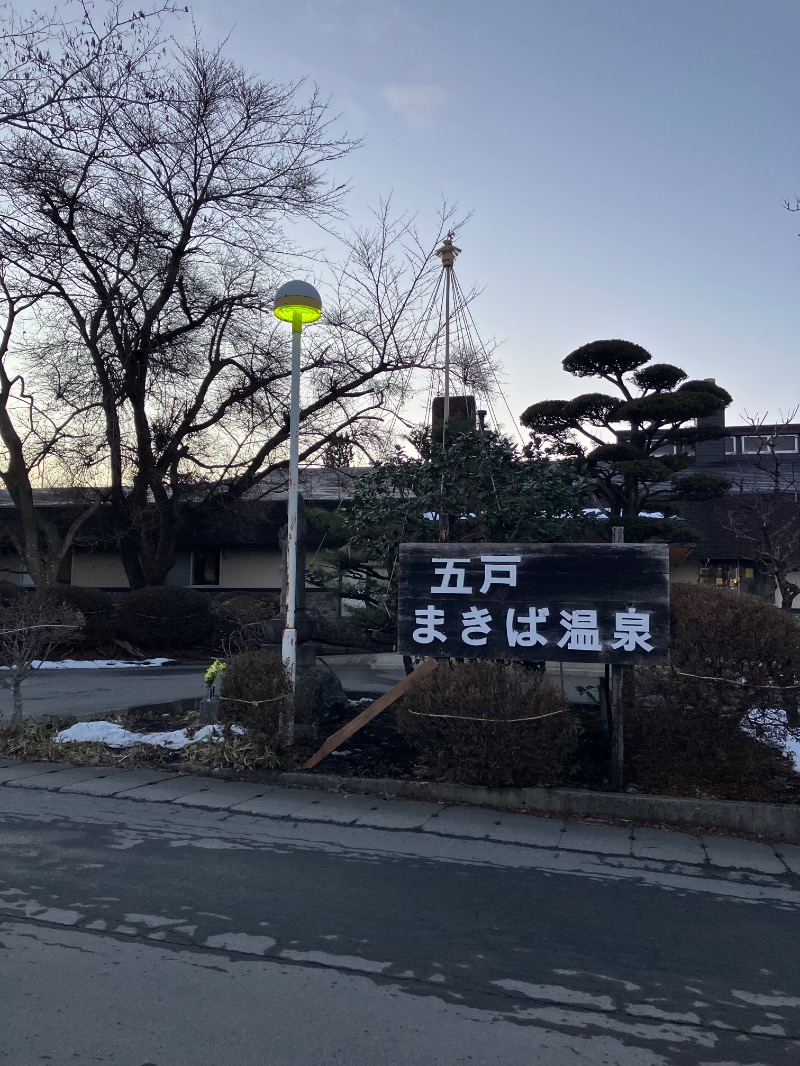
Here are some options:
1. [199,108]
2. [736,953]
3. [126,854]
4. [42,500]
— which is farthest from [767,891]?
[42,500]

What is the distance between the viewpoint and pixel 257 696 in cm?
802

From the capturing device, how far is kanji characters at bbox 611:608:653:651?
23.2ft

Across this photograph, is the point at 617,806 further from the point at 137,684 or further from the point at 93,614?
the point at 93,614

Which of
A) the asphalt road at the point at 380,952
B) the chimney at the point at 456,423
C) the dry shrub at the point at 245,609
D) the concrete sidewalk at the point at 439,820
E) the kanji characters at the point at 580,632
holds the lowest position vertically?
the concrete sidewalk at the point at 439,820

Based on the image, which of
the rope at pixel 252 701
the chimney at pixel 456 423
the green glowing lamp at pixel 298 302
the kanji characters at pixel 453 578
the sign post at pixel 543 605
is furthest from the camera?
the chimney at pixel 456 423

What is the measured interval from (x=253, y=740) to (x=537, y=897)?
12.2 ft

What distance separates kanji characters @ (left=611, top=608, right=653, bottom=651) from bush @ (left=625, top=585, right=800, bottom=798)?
0.23 m

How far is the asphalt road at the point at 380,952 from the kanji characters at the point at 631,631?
1619 millimetres

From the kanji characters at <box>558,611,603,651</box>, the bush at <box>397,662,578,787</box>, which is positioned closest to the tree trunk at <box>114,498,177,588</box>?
the bush at <box>397,662,578,787</box>

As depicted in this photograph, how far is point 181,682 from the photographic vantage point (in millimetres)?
15797

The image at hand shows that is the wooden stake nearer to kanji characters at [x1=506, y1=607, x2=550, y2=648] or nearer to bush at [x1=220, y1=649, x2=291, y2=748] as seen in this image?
kanji characters at [x1=506, y1=607, x2=550, y2=648]

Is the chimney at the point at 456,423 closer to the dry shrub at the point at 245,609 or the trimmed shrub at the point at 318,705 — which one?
the trimmed shrub at the point at 318,705

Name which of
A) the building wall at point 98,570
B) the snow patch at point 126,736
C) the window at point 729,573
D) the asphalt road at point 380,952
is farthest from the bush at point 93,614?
the asphalt road at point 380,952

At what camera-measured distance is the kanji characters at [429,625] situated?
765 centimetres
